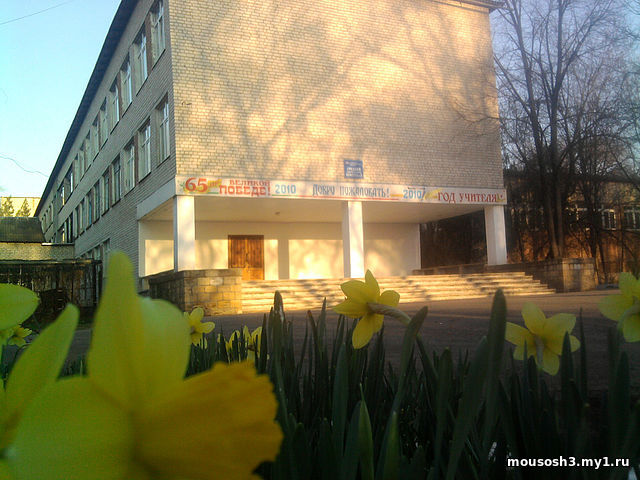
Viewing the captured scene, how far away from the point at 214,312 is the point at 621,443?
11.7 metres

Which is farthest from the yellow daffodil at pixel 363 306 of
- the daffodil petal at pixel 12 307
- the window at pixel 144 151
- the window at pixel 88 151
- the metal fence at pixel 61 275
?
the window at pixel 88 151

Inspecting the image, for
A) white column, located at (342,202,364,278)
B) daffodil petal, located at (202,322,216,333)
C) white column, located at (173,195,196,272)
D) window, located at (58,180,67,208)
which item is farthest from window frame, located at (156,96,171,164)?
window, located at (58,180,67,208)

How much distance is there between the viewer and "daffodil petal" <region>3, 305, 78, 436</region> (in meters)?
0.17

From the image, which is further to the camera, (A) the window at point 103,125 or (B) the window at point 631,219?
(A) the window at point 103,125

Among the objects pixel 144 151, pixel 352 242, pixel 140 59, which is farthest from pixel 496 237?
pixel 140 59

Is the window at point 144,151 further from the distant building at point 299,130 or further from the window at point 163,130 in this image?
the window at point 163,130

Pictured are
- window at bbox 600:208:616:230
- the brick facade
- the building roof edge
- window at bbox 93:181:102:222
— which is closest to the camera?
the brick facade

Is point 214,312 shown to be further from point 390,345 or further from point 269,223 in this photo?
point 390,345

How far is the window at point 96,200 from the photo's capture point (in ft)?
82.4

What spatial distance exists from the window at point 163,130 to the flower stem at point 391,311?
15030mm

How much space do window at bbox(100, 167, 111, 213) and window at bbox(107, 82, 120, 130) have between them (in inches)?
82.4

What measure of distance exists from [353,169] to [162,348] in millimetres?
15930

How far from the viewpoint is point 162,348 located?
171mm

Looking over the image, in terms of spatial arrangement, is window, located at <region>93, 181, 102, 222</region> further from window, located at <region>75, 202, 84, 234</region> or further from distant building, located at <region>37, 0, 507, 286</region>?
distant building, located at <region>37, 0, 507, 286</region>
